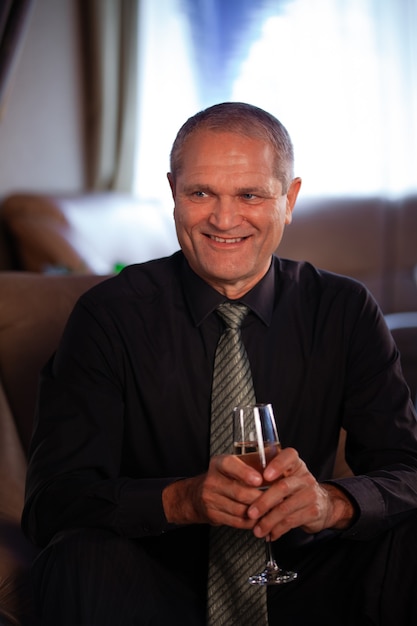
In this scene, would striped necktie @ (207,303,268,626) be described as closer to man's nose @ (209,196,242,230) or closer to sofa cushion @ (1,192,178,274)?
man's nose @ (209,196,242,230)

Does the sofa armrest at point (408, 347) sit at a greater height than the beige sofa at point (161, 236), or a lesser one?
lesser

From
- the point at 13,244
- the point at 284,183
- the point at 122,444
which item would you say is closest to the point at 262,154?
the point at 284,183

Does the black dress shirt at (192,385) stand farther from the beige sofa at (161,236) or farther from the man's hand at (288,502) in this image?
the beige sofa at (161,236)

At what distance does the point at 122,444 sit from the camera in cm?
171

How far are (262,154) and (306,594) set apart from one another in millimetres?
804

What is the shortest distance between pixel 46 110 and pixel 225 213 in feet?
8.21

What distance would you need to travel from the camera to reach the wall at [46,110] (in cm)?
372

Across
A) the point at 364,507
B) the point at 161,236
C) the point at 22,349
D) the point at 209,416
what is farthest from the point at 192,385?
the point at 161,236

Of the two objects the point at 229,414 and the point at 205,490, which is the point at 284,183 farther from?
the point at 205,490

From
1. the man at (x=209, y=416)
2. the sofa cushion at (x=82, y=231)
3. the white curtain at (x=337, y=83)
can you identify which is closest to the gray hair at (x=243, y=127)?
the man at (x=209, y=416)

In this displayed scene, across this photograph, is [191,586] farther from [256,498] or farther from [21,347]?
[21,347]

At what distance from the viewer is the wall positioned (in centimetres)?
372

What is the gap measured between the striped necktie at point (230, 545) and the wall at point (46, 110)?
2180 mm

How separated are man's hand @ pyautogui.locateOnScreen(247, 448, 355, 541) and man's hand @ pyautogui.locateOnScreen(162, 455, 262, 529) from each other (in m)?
0.02
